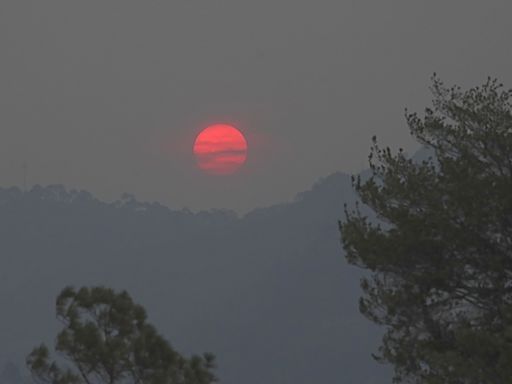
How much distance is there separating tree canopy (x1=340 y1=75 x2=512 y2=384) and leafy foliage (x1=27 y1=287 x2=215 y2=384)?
188 inches

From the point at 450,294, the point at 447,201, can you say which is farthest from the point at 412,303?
the point at 447,201

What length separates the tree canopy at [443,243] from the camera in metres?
20.9

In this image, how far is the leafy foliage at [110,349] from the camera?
747 inches

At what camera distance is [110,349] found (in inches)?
750

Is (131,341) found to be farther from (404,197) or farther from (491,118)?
(491,118)

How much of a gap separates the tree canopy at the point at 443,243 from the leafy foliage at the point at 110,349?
15.7 ft

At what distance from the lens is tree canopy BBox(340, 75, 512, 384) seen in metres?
20.9

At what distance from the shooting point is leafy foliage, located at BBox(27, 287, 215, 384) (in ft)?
62.3

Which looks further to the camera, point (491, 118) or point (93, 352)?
point (491, 118)

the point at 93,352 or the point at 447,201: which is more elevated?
the point at 447,201

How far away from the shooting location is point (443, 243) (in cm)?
2127

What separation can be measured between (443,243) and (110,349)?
737 cm

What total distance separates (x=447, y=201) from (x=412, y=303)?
7.67 feet

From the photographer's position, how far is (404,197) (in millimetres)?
22234
